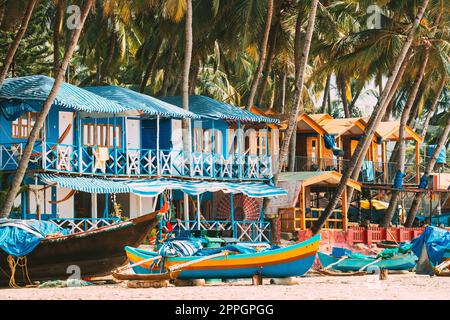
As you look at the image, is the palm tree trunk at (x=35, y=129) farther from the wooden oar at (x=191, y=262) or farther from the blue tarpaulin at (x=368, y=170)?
the blue tarpaulin at (x=368, y=170)

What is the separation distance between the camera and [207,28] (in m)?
47.9

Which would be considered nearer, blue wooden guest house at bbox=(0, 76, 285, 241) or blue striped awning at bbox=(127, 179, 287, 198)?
blue wooden guest house at bbox=(0, 76, 285, 241)

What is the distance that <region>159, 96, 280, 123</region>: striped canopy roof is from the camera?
146 ft

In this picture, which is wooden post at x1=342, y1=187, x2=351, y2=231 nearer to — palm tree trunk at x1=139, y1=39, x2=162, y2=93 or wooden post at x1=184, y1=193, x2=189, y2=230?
wooden post at x1=184, y1=193, x2=189, y2=230

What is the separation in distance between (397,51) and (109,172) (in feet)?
46.7

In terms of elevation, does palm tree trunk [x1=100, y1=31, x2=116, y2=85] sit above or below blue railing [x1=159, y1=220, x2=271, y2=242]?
above

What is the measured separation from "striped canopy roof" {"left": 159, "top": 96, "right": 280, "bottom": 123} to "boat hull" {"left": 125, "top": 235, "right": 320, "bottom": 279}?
45.6 feet

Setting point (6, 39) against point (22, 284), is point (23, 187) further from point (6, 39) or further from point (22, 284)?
point (6, 39)

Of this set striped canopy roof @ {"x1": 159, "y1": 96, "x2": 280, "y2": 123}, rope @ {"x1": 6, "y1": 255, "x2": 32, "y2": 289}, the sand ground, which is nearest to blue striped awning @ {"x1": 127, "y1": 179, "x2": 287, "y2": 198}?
striped canopy roof @ {"x1": 159, "y1": 96, "x2": 280, "y2": 123}

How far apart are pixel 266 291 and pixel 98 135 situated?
50.1ft

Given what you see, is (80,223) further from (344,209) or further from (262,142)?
(344,209)

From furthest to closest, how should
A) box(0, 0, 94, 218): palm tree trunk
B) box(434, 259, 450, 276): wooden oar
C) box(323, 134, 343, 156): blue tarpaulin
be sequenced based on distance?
box(323, 134, 343, 156): blue tarpaulin < box(434, 259, 450, 276): wooden oar < box(0, 0, 94, 218): palm tree trunk

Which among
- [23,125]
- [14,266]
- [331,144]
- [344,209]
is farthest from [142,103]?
[331,144]

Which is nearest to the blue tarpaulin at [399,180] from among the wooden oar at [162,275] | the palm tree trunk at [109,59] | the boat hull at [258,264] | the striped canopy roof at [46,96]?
the palm tree trunk at [109,59]
